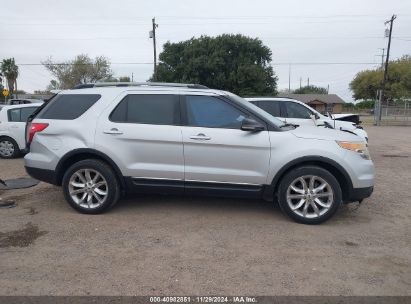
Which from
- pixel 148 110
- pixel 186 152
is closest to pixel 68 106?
pixel 148 110

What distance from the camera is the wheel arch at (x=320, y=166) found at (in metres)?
5.11

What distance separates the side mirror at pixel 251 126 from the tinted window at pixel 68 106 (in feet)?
7.01

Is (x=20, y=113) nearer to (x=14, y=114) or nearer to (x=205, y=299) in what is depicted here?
(x=14, y=114)

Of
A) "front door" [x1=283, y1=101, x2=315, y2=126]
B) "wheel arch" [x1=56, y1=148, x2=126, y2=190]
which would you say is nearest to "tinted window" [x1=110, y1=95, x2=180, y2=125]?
"wheel arch" [x1=56, y1=148, x2=126, y2=190]

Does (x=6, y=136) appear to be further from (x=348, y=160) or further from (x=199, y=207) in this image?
(x=348, y=160)

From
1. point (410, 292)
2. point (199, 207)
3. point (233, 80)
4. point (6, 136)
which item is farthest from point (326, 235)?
point (233, 80)

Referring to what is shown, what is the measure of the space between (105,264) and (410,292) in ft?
9.37

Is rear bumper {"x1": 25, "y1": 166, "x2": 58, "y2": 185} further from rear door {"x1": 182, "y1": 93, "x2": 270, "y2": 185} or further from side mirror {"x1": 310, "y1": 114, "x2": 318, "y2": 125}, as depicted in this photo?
side mirror {"x1": 310, "y1": 114, "x2": 318, "y2": 125}

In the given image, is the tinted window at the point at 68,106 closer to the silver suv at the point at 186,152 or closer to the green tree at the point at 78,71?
the silver suv at the point at 186,152

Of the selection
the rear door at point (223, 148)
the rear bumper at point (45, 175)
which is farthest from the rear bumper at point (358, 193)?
the rear bumper at point (45, 175)

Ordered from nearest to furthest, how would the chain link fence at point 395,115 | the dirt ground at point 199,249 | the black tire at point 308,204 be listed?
the dirt ground at point 199,249 < the black tire at point 308,204 < the chain link fence at point 395,115

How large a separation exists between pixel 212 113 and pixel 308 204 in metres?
1.76

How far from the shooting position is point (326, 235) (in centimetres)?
484

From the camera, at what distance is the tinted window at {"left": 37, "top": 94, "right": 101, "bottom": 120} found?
18.5ft
